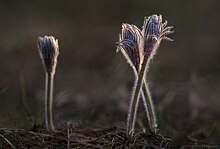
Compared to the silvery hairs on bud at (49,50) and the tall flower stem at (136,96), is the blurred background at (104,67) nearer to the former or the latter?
the tall flower stem at (136,96)

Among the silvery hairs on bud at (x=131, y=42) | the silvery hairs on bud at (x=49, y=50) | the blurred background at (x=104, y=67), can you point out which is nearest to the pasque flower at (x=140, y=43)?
the silvery hairs on bud at (x=131, y=42)

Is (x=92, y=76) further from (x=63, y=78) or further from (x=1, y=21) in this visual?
(x=1, y=21)

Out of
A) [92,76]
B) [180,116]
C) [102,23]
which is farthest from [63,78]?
[102,23]

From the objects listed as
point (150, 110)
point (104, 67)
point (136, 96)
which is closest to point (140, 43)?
point (136, 96)

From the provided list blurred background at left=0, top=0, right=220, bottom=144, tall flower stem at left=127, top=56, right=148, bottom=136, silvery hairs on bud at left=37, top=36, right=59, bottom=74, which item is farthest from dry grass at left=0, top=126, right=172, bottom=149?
silvery hairs on bud at left=37, top=36, right=59, bottom=74

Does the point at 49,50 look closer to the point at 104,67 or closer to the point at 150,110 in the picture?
the point at 150,110

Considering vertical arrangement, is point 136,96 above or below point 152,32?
below
